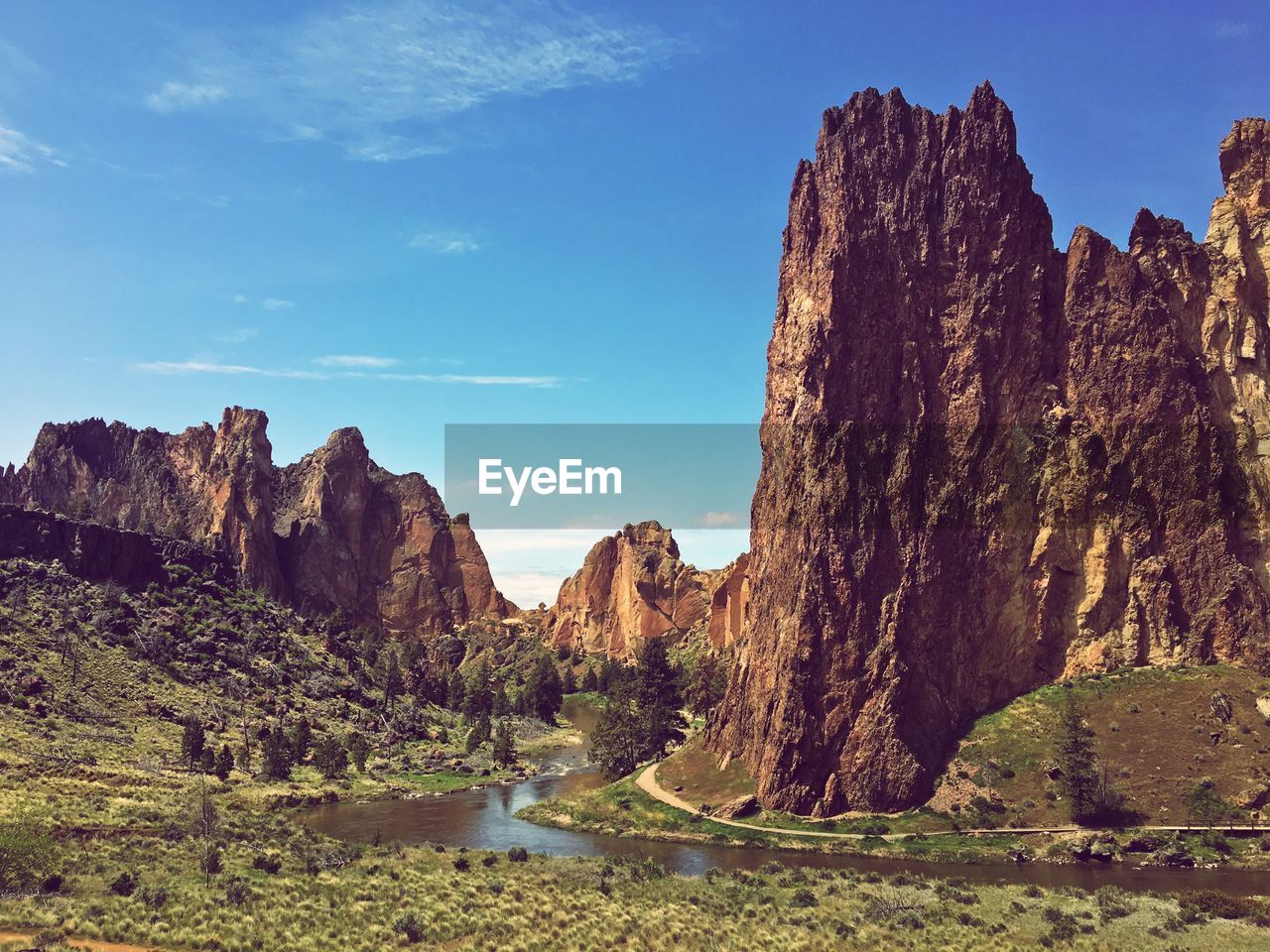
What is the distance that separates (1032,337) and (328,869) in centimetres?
7592

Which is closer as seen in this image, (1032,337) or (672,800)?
(672,800)

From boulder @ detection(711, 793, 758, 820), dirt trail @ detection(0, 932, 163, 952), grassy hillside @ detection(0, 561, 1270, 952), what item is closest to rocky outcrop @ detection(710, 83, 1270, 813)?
boulder @ detection(711, 793, 758, 820)

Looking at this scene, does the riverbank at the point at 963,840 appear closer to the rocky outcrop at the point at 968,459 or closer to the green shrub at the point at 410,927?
the rocky outcrop at the point at 968,459

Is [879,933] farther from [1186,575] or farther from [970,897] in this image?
[1186,575]

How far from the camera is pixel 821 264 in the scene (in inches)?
3425

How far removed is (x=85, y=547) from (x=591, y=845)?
104360mm

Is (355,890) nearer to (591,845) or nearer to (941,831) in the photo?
(591,845)

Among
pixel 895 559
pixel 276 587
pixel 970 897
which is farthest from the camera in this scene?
pixel 276 587

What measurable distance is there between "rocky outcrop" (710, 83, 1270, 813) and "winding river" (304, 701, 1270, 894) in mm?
10318

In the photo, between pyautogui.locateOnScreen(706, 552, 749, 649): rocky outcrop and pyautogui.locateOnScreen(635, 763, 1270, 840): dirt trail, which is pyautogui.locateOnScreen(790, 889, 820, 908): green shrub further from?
pyautogui.locateOnScreen(706, 552, 749, 649): rocky outcrop

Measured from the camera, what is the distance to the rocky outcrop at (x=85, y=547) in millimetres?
130875

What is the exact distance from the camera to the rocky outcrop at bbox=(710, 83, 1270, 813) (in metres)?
77.4

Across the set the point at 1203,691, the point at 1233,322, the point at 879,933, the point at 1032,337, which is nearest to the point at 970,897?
the point at 879,933

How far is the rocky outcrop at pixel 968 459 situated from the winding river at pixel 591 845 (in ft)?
33.9
